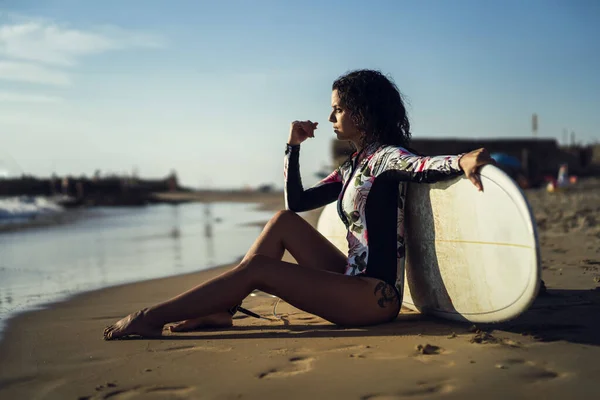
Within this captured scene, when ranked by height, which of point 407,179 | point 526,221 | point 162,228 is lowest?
point 162,228

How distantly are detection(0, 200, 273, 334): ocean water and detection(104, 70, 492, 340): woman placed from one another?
4.44ft

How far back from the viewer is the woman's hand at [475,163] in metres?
2.62

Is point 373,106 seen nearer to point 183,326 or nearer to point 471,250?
point 471,250

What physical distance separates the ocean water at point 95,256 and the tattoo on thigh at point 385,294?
7.06ft

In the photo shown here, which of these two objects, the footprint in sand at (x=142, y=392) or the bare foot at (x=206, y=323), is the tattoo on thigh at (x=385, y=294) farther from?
the footprint in sand at (x=142, y=392)

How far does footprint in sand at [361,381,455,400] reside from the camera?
1986 mm

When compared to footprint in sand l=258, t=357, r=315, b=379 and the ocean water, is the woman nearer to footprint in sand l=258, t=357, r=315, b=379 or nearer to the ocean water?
footprint in sand l=258, t=357, r=315, b=379

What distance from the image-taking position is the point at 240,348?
2.67 meters

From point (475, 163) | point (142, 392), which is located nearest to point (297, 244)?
point (475, 163)

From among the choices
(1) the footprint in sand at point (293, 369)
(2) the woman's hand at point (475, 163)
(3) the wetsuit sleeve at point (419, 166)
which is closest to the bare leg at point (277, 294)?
(1) the footprint in sand at point (293, 369)

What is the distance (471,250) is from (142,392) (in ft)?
5.21

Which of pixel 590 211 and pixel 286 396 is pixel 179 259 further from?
pixel 590 211

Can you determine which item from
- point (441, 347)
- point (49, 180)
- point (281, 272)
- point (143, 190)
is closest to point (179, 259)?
point (281, 272)

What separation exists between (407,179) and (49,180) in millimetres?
28057
